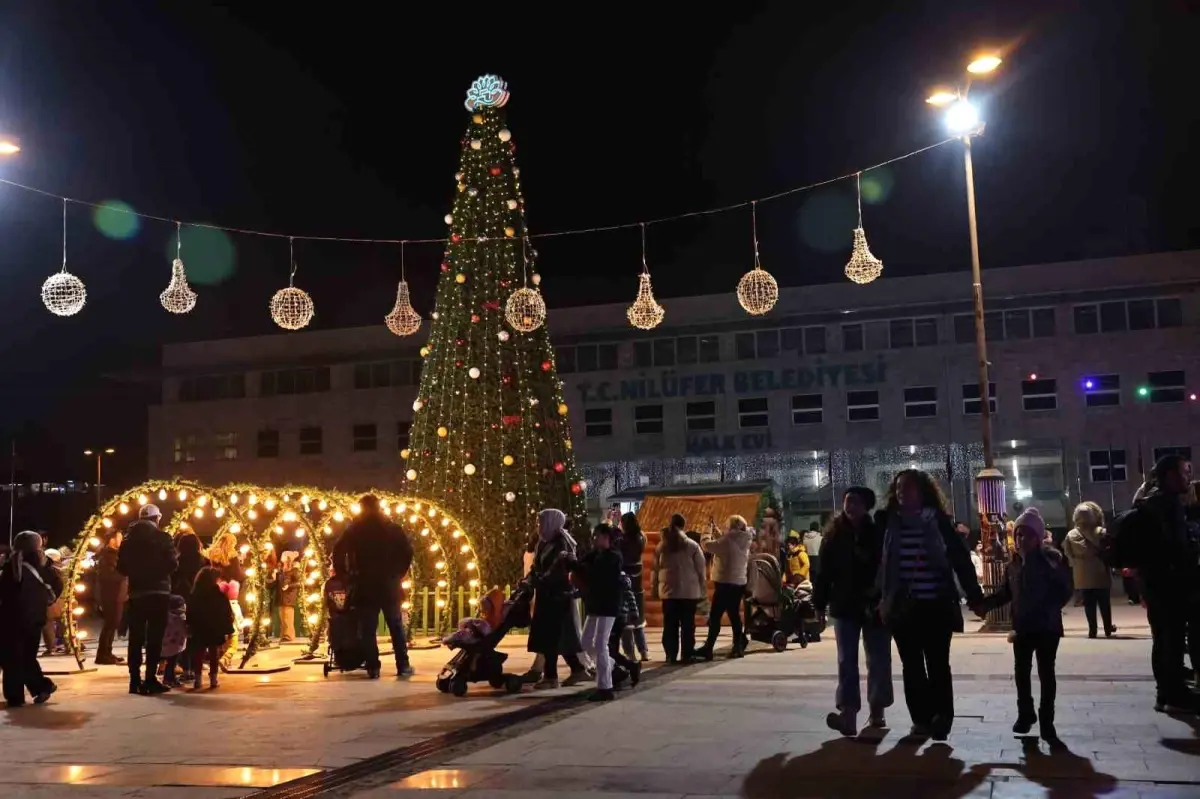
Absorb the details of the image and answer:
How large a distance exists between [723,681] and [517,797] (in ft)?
19.4

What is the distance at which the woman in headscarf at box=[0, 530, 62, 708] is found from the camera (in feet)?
37.7

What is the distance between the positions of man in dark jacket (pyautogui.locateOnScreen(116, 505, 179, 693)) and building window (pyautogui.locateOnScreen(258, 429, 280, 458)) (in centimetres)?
3892

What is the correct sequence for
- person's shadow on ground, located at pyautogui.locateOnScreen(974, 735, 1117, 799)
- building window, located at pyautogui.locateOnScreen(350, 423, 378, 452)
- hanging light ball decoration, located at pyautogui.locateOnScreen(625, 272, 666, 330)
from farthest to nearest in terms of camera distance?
building window, located at pyautogui.locateOnScreen(350, 423, 378, 452) < hanging light ball decoration, located at pyautogui.locateOnScreen(625, 272, 666, 330) < person's shadow on ground, located at pyautogui.locateOnScreen(974, 735, 1117, 799)

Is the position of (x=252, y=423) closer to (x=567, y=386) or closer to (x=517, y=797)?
(x=567, y=386)

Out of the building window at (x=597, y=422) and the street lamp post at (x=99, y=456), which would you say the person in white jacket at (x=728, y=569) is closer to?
the building window at (x=597, y=422)

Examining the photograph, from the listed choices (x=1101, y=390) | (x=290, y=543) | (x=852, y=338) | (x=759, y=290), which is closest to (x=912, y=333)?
(x=852, y=338)

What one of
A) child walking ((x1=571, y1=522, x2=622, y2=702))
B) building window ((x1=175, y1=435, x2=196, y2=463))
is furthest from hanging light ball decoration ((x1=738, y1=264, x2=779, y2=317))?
building window ((x1=175, y1=435, x2=196, y2=463))

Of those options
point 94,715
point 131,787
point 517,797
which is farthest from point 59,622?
point 517,797

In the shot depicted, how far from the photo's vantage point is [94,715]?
1064cm

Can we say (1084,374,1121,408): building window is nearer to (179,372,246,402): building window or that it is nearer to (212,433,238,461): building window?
(179,372,246,402): building window

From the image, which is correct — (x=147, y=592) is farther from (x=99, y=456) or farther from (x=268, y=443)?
(x=99, y=456)

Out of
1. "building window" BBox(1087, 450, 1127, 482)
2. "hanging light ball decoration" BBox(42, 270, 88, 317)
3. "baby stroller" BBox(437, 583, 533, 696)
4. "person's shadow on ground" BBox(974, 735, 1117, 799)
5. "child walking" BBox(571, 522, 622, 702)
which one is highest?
"hanging light ball decoration" BBox(42, 270, 88, 317)

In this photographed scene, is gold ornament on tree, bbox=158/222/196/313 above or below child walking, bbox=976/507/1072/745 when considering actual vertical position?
above

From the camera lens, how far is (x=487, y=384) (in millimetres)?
21922
